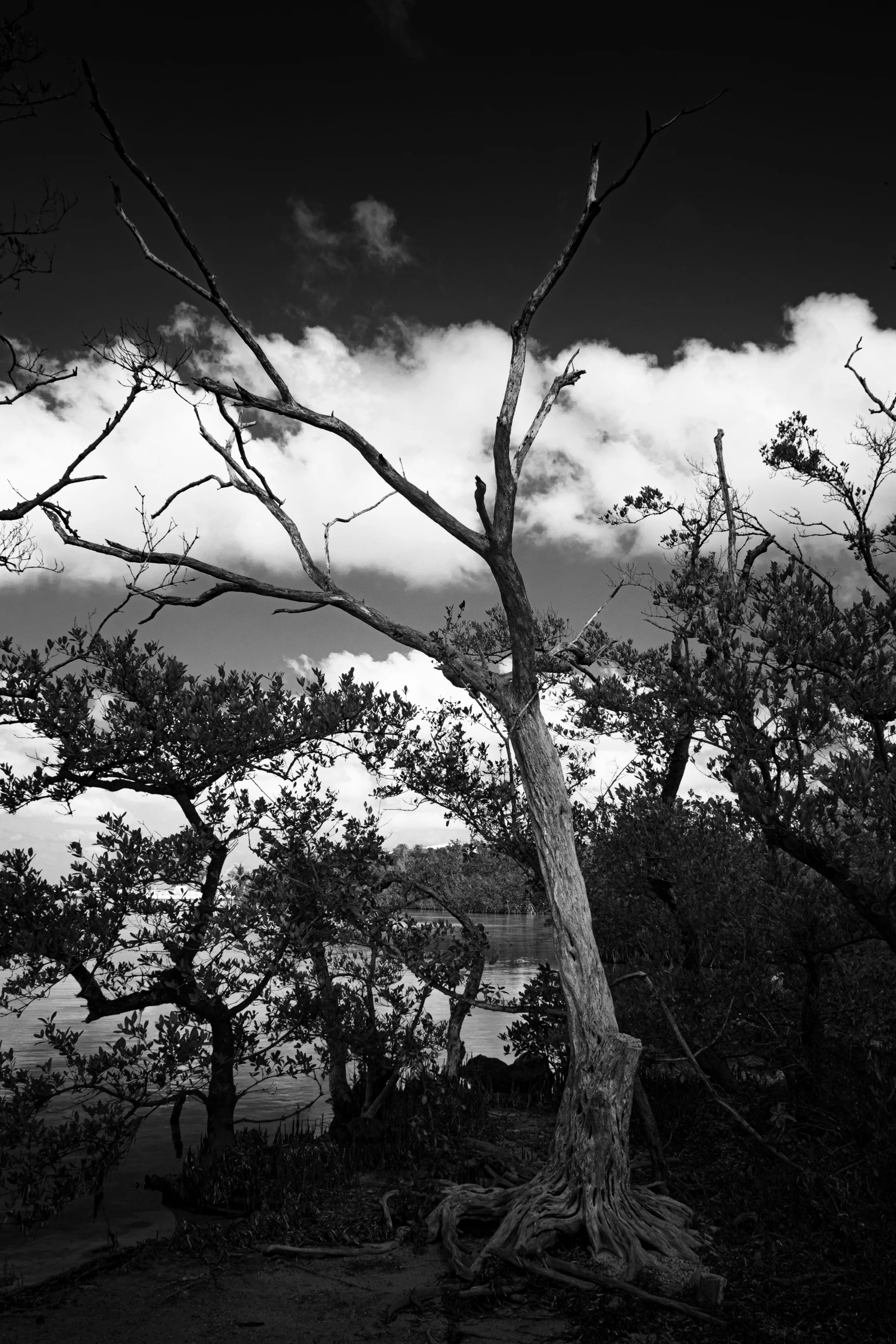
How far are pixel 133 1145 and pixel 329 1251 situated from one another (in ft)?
18.0

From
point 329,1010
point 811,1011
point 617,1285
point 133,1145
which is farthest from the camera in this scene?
point 133,1145

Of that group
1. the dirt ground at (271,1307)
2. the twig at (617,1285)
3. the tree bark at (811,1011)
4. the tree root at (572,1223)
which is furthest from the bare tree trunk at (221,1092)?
the tree bark at (811,1011)

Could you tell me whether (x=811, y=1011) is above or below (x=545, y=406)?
below

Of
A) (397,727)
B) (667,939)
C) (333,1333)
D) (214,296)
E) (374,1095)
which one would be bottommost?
(333,1333)

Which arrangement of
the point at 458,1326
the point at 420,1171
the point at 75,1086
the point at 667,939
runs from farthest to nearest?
the point at 667,939 < the point at 420,1171 < the point at 75,1086 < the point at 458,1326

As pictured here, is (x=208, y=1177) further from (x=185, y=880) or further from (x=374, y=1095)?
(x=185, y=880)

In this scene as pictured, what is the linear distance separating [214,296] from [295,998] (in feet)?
22.5

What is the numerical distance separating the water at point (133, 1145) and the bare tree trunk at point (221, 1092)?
0.33 m

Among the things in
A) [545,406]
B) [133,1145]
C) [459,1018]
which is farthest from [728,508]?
[133,1145]

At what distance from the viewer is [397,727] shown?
959cm

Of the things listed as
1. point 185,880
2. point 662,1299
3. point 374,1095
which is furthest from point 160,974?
point 662,1299

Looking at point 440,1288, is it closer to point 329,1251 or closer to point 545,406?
point 329,1251

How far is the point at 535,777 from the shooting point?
24.1 feet

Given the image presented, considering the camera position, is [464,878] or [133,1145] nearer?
[133,1145]
